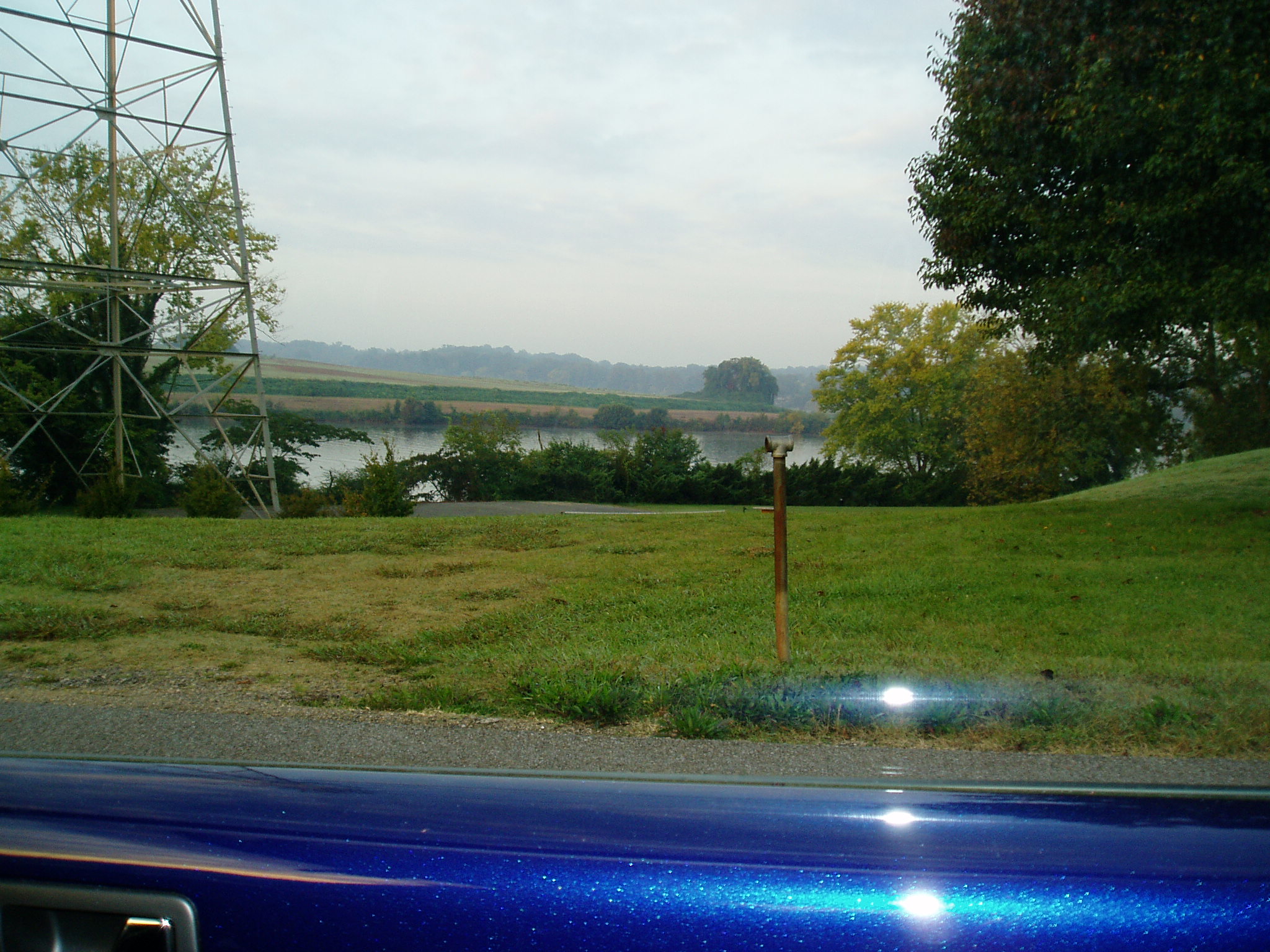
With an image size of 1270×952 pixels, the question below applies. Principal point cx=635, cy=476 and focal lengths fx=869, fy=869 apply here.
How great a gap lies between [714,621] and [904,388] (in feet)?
130

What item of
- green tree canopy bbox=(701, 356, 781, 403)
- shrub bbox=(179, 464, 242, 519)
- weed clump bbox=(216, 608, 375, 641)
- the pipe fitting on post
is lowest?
weed clump bbox=(216, 608, 375, 641)

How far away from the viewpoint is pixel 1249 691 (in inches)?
201

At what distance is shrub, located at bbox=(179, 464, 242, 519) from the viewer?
18.7 meters

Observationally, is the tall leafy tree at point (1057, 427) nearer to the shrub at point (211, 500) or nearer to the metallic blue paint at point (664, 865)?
the shrub at point (211, 500)

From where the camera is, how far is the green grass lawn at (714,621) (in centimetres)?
482

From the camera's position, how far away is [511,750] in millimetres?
4285

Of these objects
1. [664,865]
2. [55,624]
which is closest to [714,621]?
[55,624]

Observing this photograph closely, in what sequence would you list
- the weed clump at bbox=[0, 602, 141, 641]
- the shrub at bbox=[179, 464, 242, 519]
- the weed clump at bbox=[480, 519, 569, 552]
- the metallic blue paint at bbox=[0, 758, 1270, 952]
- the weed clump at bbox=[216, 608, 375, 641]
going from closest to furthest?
the metallic blue paint at bbox=[0, 758, 1270, 952] → the weed clump at bbox=[0, 602, 141, 641] → the weed clump at bbox=[216, 608, 375, 641] → the weed clump at bbox=[480, 519, 569, 552] → the shrub at bbox=[179, 464, 242, 519]

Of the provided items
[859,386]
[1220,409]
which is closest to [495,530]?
[1220,409]

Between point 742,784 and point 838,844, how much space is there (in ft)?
0.89

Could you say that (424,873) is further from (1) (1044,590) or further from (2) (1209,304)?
(2) (1209,304)

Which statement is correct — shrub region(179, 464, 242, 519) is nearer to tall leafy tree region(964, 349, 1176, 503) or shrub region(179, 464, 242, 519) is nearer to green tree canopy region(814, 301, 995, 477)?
tall leafy tree region(964, 349, 1176, 503)

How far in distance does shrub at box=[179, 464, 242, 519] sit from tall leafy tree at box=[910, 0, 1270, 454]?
15075 millimetres

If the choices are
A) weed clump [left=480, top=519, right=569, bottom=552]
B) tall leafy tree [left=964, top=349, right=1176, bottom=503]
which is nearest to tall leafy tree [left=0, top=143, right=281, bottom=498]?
weed clump [left=480, top=519, right=569, bottom=552]
